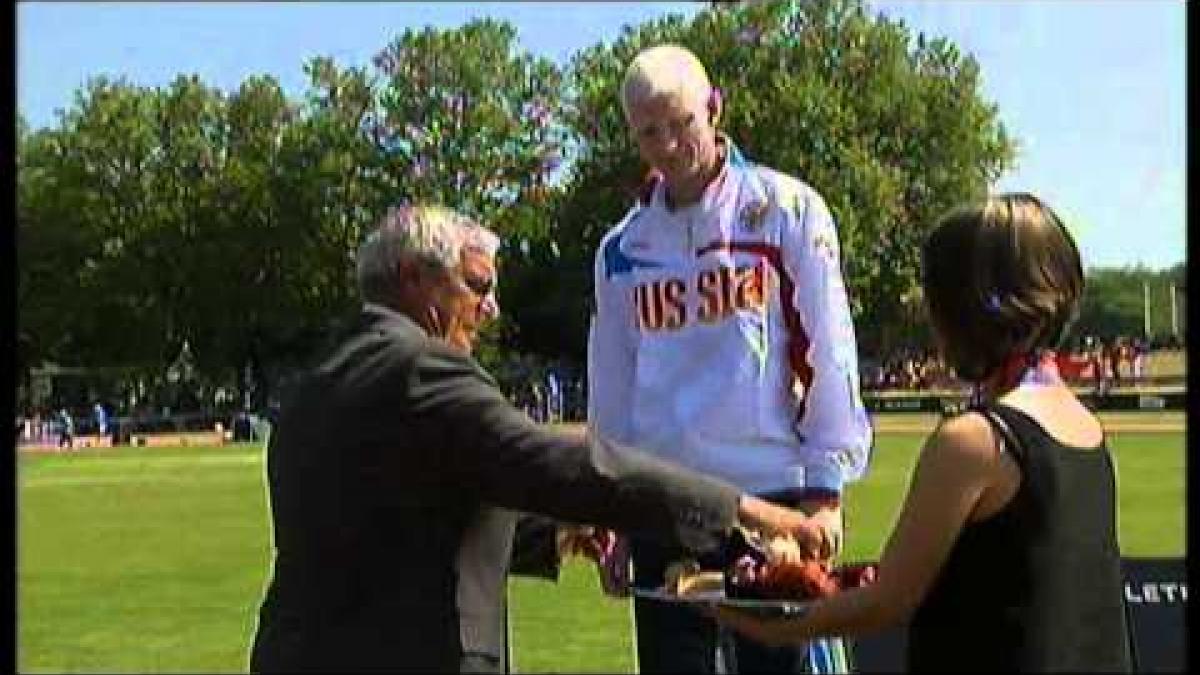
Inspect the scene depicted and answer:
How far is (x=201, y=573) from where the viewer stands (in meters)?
14.5

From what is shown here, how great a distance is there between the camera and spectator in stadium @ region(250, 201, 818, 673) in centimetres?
336

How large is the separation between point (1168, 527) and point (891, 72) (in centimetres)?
1964

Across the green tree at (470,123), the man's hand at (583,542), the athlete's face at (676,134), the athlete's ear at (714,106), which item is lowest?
the man's hand at (583,542)

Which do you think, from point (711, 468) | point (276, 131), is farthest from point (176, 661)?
point (276, 131)

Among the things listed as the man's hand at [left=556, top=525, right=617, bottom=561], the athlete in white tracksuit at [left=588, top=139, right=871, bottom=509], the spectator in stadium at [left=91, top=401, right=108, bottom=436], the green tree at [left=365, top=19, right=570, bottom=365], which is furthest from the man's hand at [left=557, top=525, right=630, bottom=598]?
the spectator in stadium at [left=91, top=401, right=108, bottom=436]

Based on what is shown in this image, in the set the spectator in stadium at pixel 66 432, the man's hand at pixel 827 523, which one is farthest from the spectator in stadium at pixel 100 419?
the man's hand at pixel 827 523

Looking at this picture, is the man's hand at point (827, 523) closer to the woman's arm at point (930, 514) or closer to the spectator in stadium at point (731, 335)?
the spectator in stadium at point (731, 335)

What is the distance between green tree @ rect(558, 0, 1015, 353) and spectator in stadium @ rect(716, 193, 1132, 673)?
18.4 metres

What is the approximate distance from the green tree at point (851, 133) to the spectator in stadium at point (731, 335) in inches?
681

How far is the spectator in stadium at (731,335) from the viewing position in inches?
155

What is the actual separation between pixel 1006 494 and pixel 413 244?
1296 mm

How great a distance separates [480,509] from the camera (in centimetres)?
348

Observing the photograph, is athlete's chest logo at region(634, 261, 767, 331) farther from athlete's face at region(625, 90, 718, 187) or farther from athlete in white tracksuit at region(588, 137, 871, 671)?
athlete's face at region(625, 90, 718, 187)

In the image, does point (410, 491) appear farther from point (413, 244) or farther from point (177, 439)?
point (177, 439)
